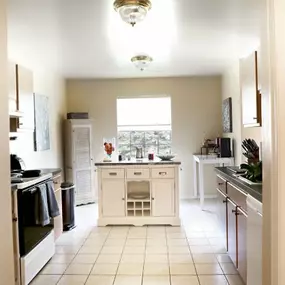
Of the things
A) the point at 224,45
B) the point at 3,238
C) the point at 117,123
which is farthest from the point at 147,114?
the point at 3,238

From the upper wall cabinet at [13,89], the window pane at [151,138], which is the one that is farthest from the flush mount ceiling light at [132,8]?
the window pane at [151,138]

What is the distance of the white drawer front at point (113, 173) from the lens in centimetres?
466

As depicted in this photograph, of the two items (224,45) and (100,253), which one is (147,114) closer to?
(224,45)

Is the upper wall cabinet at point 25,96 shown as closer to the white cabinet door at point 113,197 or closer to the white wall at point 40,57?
the white wall at point 40,57

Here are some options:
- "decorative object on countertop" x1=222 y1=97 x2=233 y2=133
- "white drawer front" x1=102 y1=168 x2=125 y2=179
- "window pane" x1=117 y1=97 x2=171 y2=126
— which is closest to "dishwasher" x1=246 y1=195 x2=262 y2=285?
"white drawer front" x1=102 y1=168 x2=125 y2=179

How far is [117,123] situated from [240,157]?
2.51 meters

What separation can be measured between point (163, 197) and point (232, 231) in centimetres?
176

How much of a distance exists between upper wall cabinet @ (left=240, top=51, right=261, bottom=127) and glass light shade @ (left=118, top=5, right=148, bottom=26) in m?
1.15

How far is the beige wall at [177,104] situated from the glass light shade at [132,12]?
12.1 ft

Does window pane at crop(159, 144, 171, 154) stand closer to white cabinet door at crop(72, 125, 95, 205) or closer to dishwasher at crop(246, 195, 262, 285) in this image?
white cabinet door at crop(72, 125, 95, 205)

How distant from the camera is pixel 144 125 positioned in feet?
21.5

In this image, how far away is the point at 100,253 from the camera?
11.9 ft

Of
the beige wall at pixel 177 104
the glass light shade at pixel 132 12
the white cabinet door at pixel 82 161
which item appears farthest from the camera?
the beige wall at pixel 177 104

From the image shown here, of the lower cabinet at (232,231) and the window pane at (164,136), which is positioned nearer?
the lower cabinet at (232,231)
